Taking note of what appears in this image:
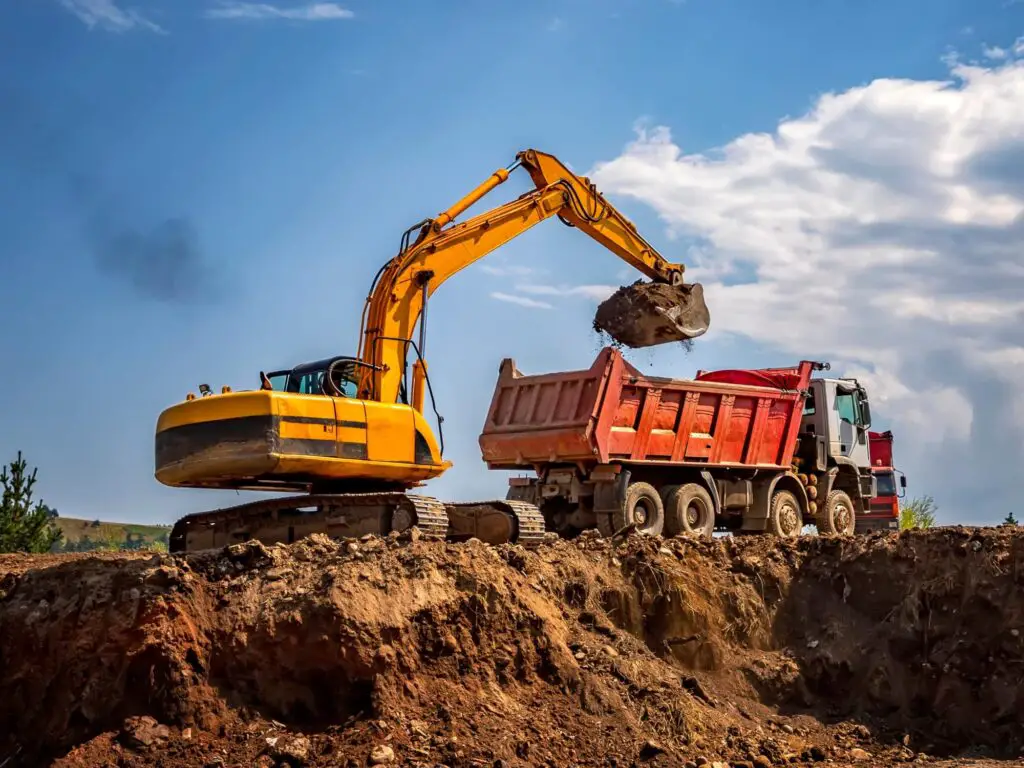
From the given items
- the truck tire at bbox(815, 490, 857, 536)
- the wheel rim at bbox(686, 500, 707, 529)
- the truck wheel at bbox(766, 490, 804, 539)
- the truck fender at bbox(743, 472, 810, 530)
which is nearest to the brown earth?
the wheel rim at bbox(686, 500, 707, 529)

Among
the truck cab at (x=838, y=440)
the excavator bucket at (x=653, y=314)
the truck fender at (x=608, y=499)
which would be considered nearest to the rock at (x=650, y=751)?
the truck fender at (x=608, y=499)

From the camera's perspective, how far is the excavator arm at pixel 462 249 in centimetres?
1386

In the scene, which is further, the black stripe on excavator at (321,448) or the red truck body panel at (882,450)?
the red truck body panel at (882,450)

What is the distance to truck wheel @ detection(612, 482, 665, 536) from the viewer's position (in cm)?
1591

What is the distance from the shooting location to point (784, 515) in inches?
746

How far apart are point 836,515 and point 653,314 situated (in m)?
5.44

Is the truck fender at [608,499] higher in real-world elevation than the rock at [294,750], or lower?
higher

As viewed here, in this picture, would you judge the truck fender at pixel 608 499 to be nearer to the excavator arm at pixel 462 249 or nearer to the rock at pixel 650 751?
the excavator arm at pixel 462 249

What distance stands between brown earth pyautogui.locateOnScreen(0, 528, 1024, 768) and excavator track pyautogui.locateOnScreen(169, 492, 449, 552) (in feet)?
5.57

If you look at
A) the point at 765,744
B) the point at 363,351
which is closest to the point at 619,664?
the point at 765,744

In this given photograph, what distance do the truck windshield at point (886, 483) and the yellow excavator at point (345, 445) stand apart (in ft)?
40.5

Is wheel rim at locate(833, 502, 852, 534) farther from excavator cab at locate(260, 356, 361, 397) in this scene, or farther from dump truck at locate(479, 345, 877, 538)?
excavator cab at locate(260, 356, 361, 397)

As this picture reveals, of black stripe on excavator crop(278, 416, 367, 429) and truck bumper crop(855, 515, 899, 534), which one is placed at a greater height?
black stripe on excavator crop(278, 416, 367, 429)

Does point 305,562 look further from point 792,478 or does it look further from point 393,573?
point 792,478
